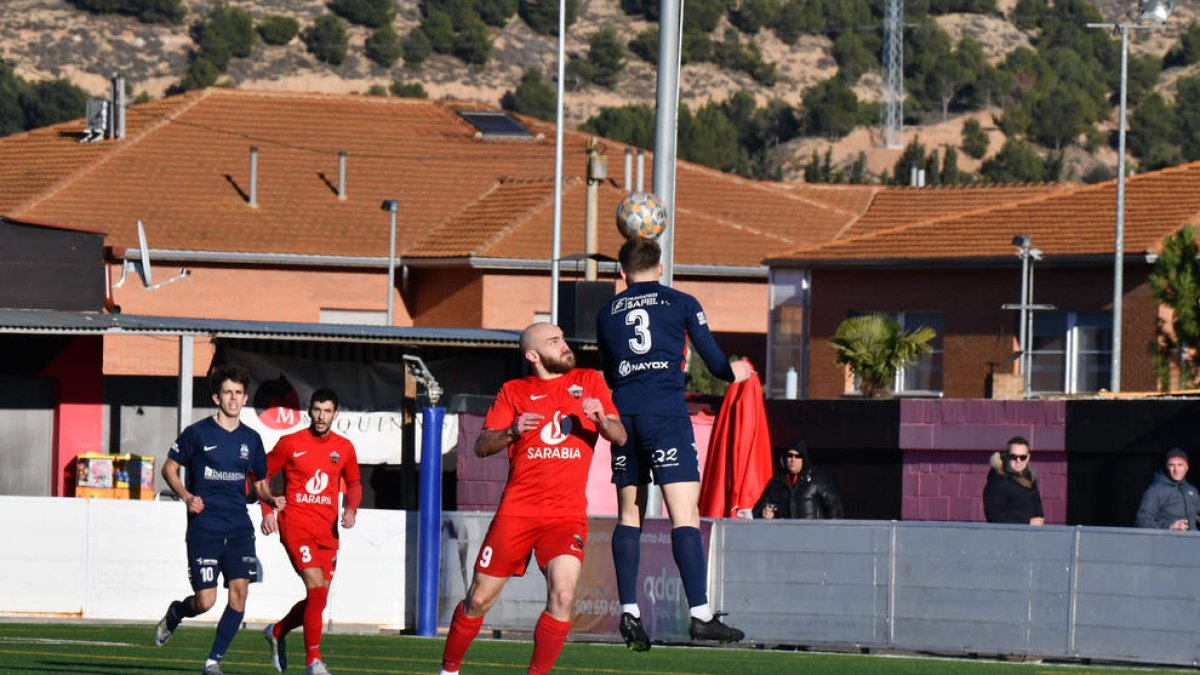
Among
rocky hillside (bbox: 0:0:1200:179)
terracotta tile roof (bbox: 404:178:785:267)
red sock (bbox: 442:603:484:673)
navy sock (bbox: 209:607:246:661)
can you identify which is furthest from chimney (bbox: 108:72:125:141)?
rocky hillside (bbox: 0:0:1200:179)

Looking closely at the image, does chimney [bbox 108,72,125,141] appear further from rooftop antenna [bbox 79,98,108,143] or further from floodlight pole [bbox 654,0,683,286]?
floodlight pole [bbox 654,0,683,286]

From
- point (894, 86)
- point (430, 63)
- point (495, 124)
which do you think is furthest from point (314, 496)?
point (430, 63)

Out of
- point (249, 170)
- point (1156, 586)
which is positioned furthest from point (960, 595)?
point (249, 170)

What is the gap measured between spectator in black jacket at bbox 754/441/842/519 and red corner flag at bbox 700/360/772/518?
0.55m

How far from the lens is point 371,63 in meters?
146

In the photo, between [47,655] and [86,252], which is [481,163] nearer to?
[86,252]

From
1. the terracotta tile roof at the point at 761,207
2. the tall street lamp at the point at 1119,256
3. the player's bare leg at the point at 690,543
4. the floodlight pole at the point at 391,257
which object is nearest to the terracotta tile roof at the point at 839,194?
the terracotta tile roof at the point at 761,207

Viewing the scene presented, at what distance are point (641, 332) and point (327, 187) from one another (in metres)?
45.4

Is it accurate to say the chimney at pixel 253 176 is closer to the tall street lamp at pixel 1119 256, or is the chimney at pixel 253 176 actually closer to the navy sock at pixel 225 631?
the tall street lamp at pixel 1119 256

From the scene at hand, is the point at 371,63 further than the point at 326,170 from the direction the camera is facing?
Yes

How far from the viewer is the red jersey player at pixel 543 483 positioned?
11648 millimetres

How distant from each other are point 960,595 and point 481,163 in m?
41.9

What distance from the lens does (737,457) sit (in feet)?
73.0

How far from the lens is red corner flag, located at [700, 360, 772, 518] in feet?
72.4
